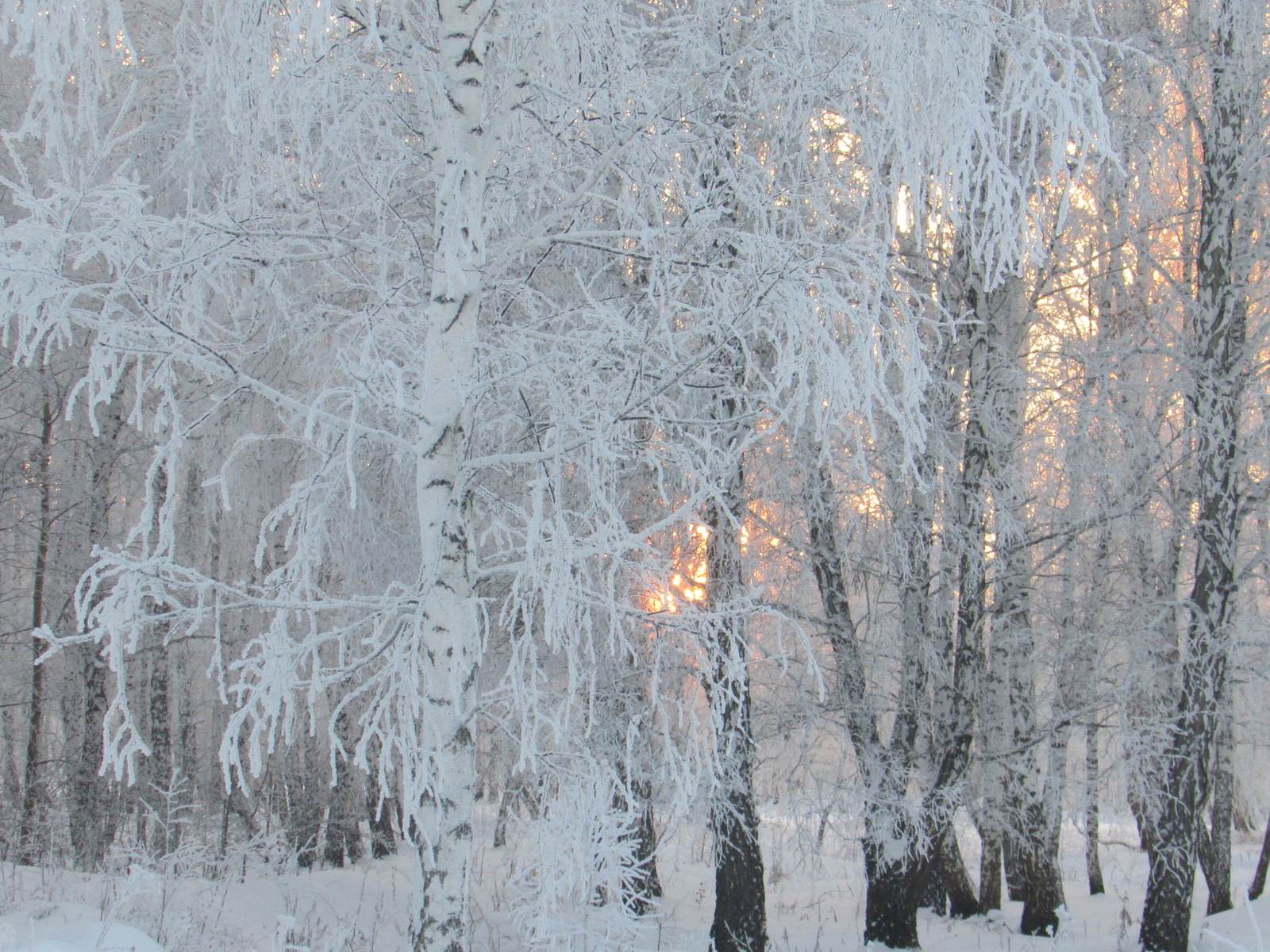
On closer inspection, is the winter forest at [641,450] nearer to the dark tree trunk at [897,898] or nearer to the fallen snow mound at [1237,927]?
the dark tree trunk at [897,898]

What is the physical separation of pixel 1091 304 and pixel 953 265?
12.9 feet

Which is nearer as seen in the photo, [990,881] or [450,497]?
[450,497]

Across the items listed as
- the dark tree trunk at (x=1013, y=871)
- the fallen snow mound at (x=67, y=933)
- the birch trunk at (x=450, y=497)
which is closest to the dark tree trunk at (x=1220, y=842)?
the dark tree trunk at (x=1013, y=871)

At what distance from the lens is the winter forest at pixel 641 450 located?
384 centimetres

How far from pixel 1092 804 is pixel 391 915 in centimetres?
762

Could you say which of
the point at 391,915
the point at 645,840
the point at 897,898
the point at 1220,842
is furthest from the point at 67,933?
the point at 1220,842

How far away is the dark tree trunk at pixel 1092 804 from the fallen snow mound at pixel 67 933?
313 inches

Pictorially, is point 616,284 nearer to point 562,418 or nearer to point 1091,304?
point 562,418

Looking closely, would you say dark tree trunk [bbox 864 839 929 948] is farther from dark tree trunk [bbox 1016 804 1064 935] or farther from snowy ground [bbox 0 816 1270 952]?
dark tree trunk [bbox 1016 804 1064 935]

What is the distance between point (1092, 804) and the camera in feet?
32.6

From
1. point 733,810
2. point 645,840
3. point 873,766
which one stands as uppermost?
point 873,766

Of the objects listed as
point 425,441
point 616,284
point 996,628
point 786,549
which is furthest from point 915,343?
point 996,628

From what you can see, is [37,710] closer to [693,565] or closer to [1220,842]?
[693,565]

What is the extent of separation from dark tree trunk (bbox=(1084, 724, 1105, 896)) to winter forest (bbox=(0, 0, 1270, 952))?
0.12 metres
